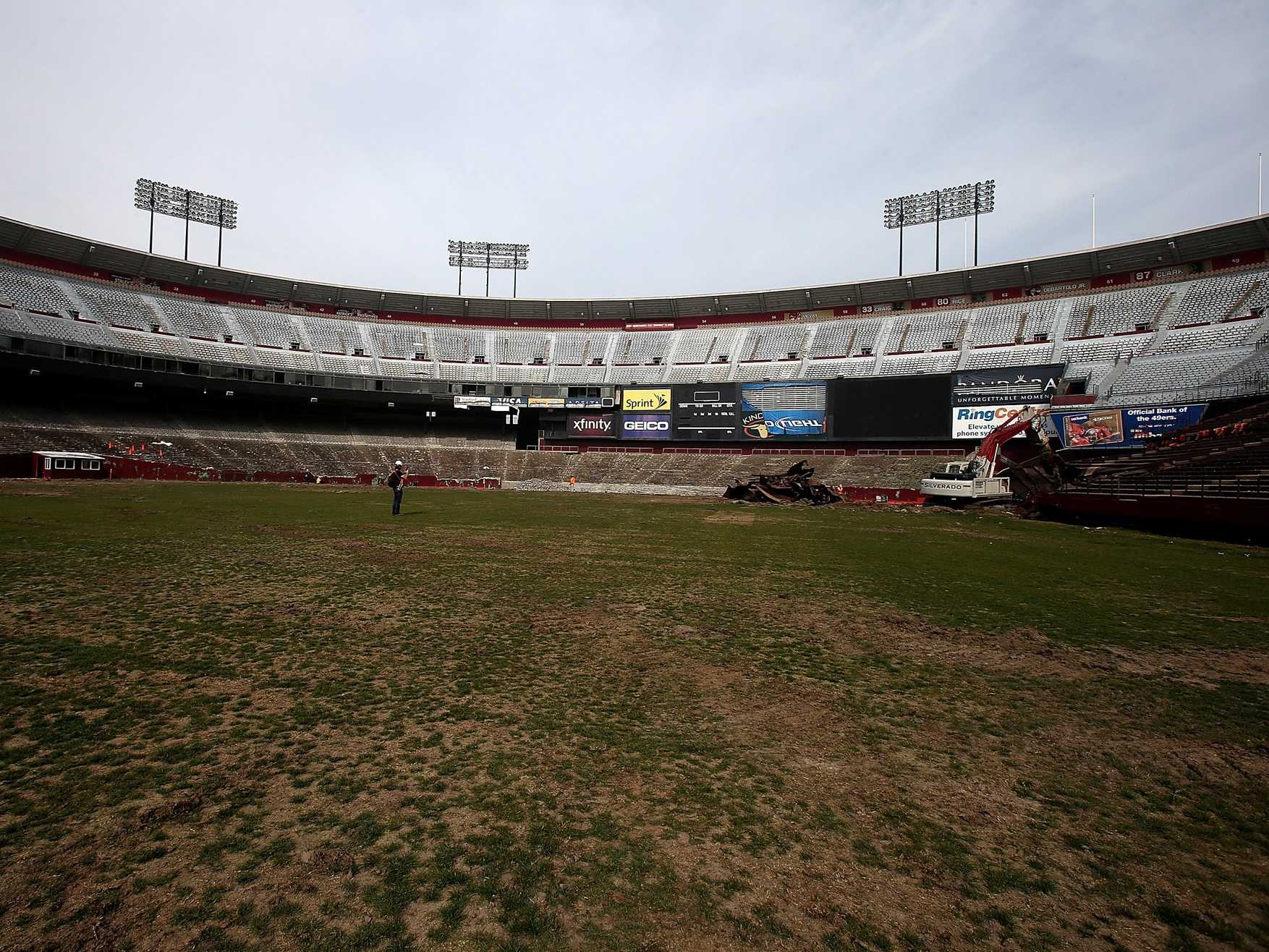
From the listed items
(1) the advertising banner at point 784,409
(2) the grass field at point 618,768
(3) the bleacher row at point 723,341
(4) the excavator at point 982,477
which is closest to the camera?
(2) the grass field at point 618,768

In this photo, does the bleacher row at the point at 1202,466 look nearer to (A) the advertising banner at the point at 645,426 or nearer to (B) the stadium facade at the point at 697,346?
(B) the stadium facade at the point at 697,346

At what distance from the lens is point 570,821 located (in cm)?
298

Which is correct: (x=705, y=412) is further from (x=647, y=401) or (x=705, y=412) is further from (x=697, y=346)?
(x=697, y=346)

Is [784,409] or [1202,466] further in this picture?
[784,409]

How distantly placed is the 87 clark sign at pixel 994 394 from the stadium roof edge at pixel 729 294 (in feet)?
39.4

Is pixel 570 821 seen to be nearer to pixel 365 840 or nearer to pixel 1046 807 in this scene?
pixel 365 840

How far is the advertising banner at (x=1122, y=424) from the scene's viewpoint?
3112 centimetres

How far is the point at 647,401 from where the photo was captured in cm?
5156

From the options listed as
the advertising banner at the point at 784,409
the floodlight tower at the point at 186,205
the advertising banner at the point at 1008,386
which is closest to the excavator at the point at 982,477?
the advertising banner at the point at 1008,386

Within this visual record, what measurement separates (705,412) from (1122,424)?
27.6 meters

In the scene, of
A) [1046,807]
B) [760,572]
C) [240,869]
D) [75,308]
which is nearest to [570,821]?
[240,869]

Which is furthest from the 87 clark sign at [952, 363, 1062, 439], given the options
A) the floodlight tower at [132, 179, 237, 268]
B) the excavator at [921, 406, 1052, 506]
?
the floodlight tower at [132, 179, 237, 268]

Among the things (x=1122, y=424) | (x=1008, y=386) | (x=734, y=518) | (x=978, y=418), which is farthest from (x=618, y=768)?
(x=1008, y=386)

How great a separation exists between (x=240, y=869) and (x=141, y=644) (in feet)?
13.0
